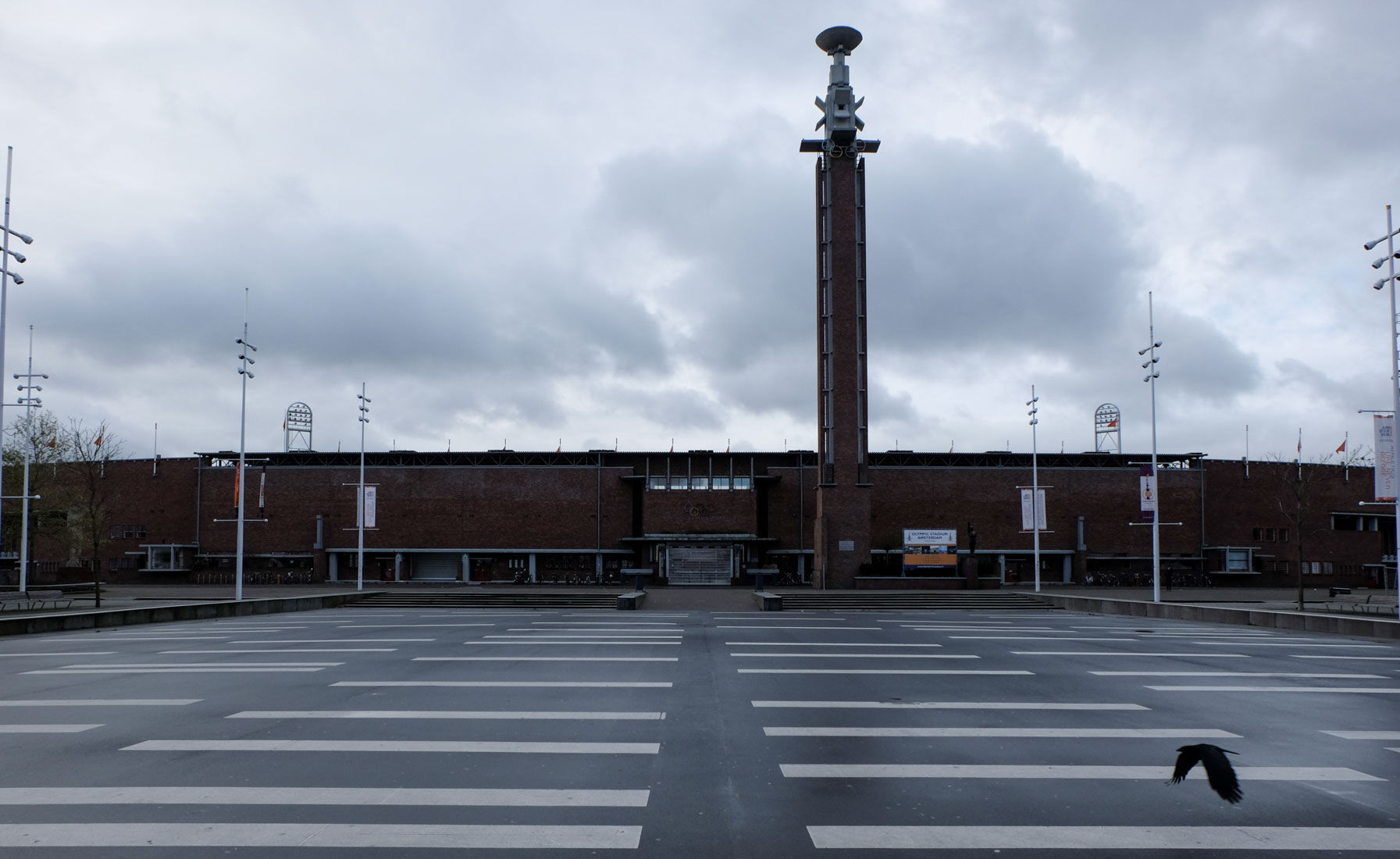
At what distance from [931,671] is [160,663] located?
14.1 metres

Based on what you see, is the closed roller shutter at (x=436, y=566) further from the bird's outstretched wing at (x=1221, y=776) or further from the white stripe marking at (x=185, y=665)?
the bird's outstretched wing at (x=1221, y=776)

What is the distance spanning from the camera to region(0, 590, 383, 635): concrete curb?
2366 cm

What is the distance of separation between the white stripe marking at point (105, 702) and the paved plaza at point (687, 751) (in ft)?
0.22

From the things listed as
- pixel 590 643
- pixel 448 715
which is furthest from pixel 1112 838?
pixel 590 643

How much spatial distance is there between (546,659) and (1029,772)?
10.6 m

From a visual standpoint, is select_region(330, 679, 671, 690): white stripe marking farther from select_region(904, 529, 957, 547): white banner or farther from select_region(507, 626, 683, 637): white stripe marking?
select_region(904, 529, 957, 547): white banner

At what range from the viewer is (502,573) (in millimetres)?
55688

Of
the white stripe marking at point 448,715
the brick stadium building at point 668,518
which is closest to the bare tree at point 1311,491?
the brick stadium building at point 668,518

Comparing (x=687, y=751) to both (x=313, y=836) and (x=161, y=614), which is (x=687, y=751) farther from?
(x=161, y=614)

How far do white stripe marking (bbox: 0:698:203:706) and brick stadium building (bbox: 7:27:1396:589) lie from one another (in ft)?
134

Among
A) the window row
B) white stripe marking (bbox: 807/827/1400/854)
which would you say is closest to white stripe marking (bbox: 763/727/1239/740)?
white stripe marking (bbox: 807/827/1400/854)

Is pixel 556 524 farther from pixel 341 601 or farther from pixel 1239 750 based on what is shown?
pixel 1239 750

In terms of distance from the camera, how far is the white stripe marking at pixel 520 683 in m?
13.7

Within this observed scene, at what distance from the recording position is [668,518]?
53.7 meters
